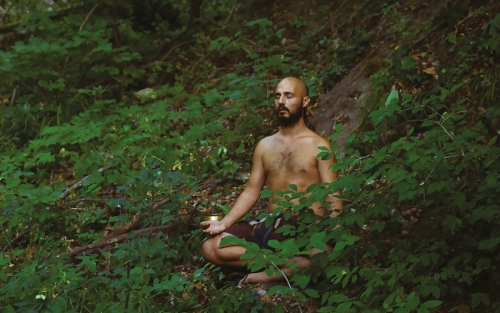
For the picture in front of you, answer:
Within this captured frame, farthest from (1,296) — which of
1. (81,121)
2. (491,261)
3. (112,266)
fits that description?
(81,121)

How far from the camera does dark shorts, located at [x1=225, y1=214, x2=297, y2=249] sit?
4441mm

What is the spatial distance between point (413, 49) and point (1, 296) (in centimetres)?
432

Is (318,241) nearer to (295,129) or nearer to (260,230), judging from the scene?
(260,230)

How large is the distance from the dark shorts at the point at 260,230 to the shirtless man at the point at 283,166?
45mm

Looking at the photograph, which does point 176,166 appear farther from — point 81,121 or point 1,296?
point 1,296

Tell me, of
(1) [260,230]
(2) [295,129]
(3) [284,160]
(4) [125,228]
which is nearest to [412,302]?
(1) [260,230]

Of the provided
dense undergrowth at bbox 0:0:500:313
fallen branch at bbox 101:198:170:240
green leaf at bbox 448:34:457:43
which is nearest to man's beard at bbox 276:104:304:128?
dense undergrowth at bbox 0:0:500:313

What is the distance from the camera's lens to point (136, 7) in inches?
404

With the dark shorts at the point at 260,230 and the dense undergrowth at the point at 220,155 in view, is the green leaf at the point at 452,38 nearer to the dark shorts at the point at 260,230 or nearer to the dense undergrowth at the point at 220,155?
the dense undergrowth at the point at 220,155

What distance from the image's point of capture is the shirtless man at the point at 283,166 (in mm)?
4465

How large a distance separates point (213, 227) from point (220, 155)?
7.45ft

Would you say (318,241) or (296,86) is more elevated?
(296,86)

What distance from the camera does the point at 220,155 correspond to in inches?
264

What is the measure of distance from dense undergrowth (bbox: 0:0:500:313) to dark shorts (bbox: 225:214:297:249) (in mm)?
365
